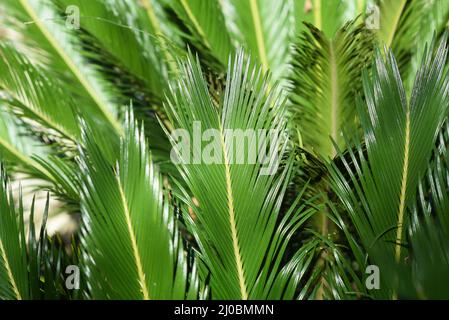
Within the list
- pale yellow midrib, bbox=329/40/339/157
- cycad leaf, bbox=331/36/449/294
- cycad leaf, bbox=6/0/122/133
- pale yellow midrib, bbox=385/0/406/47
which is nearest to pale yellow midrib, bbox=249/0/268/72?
pale yellow midrib, bbox=329/40/339/157

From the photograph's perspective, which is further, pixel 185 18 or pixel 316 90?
A: pixel 185 18

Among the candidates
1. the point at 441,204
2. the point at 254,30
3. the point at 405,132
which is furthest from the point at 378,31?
the point at 441,204

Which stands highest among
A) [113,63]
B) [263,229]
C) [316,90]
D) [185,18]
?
[185,18]

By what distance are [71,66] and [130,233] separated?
1.22 m

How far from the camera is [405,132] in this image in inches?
71.3

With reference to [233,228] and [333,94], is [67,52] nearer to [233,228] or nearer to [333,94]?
[333,94]

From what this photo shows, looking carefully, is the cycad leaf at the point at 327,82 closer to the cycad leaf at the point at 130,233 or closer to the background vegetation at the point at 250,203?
Result: the background vegetation at the point at 250,203

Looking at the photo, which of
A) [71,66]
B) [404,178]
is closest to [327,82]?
[404,178]

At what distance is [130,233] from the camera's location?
173 centimetres

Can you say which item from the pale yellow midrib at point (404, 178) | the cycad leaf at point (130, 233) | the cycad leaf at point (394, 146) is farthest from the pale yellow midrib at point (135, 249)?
the pale yellow midrib at point (404, 178)

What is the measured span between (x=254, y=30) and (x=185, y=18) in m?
0.30
